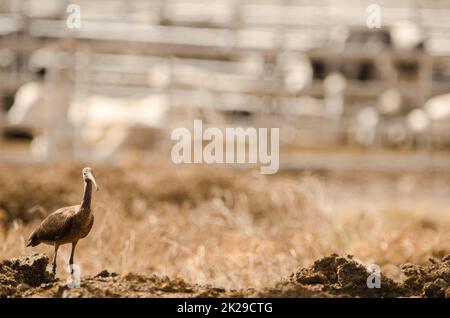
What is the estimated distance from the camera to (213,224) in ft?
16.3

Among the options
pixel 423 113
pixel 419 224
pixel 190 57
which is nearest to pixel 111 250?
pixel 419 224

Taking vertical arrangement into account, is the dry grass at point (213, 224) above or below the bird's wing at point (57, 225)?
above

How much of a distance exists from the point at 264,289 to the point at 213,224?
2424 millimetres

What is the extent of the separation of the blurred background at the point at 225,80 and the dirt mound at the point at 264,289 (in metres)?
6.65

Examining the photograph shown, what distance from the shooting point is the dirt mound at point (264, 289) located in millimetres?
2491

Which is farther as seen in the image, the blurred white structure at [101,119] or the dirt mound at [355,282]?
the blurred white structure at [101,119]

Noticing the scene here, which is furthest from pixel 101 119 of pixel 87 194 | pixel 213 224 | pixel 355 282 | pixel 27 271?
pixel 87 194

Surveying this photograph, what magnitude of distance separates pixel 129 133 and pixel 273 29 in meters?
2.68

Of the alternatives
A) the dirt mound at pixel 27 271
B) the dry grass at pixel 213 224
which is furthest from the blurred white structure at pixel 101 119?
the dirt mound at pixel 27 271

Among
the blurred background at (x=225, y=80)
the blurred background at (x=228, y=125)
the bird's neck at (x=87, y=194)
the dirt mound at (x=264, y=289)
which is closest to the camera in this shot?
the bird's neck at (x=87, y=194)

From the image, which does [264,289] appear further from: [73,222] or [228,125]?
[228,125]

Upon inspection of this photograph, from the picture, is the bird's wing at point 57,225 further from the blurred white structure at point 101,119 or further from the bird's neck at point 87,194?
the blurred white structure at point 101,119

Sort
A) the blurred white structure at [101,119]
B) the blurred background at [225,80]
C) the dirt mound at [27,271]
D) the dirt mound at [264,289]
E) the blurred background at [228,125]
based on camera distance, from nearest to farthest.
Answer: the dirt mound at [264,289]
the dirt mound at [27,271]
the blurred background at [228,125]
the blurred white structure at [101,119]
the blurred background at [225,80]

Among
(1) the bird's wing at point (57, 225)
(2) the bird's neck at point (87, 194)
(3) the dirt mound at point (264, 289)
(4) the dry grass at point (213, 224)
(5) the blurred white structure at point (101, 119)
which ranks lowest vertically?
(3) the dirt mound at point (264, 289)
